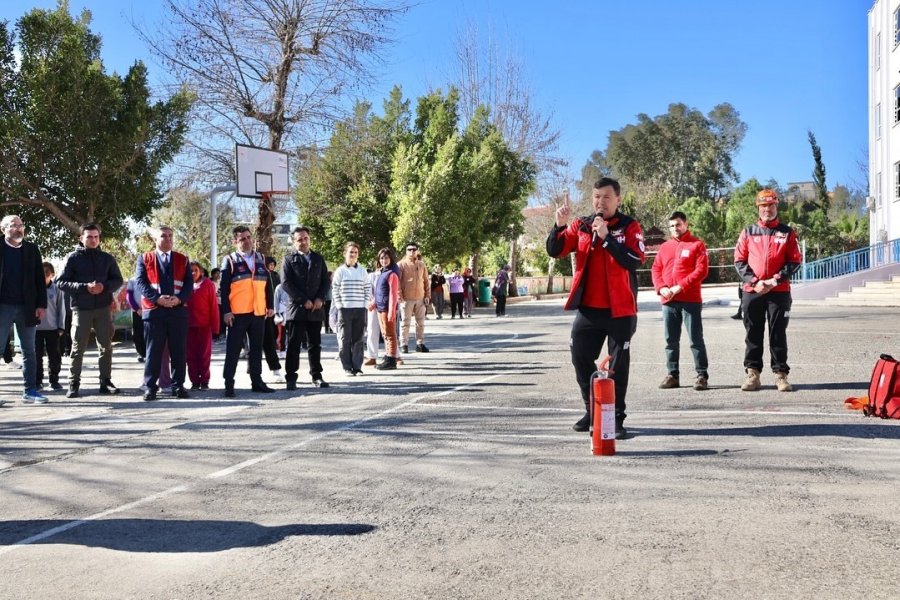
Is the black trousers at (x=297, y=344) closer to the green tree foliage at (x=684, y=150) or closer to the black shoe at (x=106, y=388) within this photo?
the black shoe at (x=106, y=388)

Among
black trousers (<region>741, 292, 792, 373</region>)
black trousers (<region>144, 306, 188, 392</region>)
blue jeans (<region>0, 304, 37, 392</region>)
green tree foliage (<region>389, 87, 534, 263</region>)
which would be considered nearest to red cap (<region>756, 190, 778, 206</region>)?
black trousers (<region>741, 292, 792, 373</region>)

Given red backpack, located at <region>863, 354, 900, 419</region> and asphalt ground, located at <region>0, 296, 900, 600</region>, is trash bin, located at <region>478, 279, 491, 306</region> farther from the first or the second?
red backpack, located at <region>863, 354, 900, 419</region>

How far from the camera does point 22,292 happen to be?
1011 cm

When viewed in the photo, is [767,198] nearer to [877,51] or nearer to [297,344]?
[297,344]

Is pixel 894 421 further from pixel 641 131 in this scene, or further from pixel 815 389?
pixel 641 131

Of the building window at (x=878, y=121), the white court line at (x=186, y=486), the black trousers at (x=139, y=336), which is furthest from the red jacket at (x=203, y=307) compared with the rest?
the building window at (x=878, y=121)

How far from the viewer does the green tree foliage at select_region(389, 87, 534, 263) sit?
36.3 m

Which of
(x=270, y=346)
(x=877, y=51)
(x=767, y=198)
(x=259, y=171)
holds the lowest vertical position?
(x=270, y=346)

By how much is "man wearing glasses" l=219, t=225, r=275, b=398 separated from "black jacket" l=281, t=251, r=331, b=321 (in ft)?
1.17

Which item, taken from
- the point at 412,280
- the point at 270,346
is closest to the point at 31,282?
the point at 270,346

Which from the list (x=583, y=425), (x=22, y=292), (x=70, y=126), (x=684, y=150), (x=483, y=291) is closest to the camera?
(x=583, y=425)

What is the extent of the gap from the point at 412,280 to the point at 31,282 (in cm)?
685

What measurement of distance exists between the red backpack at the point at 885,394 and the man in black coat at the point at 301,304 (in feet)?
20.2

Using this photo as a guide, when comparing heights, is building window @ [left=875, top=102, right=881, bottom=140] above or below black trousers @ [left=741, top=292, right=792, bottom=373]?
above
